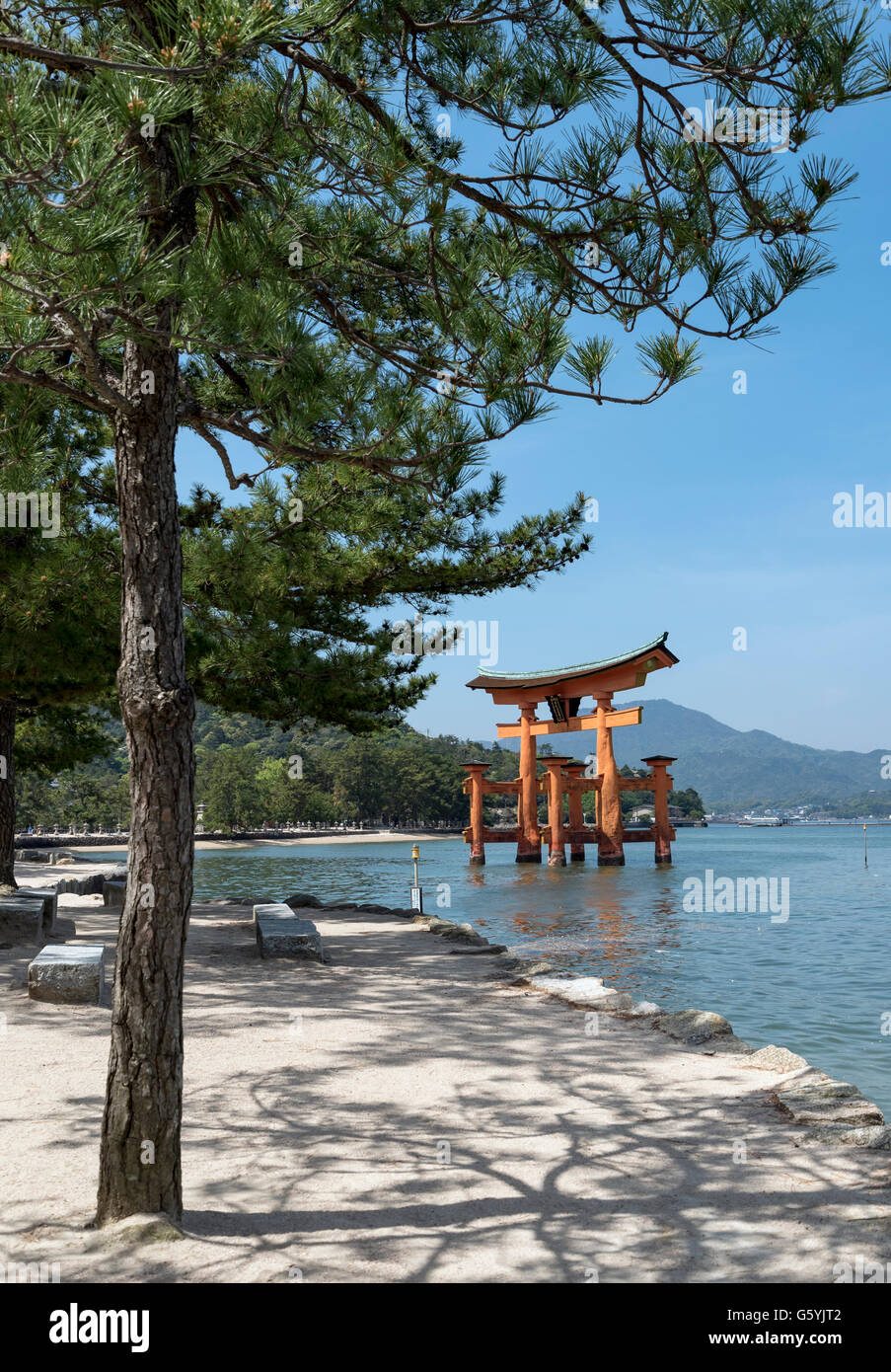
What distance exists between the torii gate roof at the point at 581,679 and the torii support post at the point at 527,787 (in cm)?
71

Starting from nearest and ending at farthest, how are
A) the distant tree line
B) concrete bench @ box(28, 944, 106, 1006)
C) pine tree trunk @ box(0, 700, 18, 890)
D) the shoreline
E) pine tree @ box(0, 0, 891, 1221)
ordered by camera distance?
pine tree @ box(0, 0, 891, 1221) → concrete bench @ box(28, 944, 106, 1006) → pine tree trunk @ box(0, 700, 18, 890) → the shoreline → the distant tree line

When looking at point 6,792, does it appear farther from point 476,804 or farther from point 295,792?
point 295,792

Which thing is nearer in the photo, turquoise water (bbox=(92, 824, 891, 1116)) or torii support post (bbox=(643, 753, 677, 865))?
turquoise water (bbox=(92, 824, 891, 1116))

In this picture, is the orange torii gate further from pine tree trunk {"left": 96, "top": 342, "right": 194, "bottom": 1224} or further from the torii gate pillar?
pine tree trunk {"left": 96, "top": 342, "right": 194, "bottom": 1224}

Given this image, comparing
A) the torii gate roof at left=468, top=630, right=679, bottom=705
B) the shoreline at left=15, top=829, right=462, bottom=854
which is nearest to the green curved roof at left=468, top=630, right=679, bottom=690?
the torii gate roof at left=468, top=630, right=679, bottom=705

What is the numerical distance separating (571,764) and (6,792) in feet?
79.6

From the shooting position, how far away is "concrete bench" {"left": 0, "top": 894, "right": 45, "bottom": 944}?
9688 mm

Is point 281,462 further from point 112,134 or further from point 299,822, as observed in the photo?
point 299,822

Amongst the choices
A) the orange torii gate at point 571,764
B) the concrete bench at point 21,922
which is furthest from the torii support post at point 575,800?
the concrete bench at point 21,922

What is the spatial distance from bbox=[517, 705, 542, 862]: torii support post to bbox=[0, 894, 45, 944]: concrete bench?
953 inches

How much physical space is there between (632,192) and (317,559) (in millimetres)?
6571

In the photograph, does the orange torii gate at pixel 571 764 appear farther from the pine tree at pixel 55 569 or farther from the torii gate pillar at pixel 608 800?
the pine tree at pixel 55 569

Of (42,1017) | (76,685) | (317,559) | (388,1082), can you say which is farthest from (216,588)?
(388,1082)

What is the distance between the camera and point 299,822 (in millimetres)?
72438
